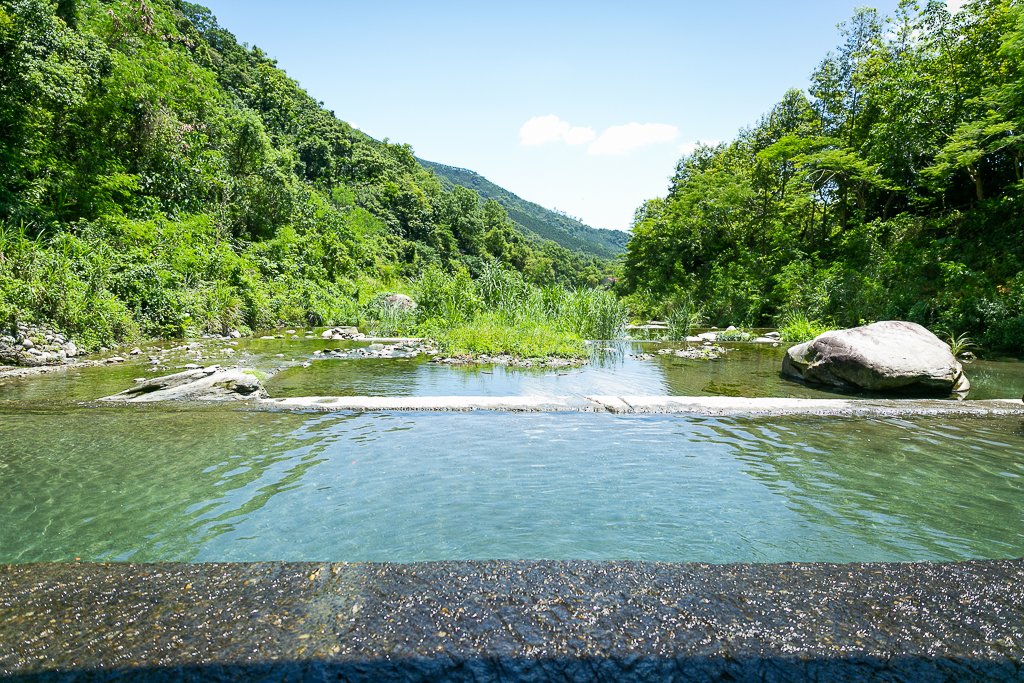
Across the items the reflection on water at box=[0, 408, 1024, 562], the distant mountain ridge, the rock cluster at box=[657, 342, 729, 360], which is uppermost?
the distant mountain ridge

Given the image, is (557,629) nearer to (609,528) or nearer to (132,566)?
(609,528)

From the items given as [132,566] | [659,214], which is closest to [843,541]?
[132,566]

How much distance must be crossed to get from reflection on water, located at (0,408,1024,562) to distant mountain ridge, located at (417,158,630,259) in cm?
9305

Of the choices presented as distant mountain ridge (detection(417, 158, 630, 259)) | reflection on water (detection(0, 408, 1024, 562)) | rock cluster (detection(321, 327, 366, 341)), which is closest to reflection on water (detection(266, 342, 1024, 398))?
reflection on water (detection(0, 408, 1024, 562))

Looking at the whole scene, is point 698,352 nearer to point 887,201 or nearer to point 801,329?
point 801,329

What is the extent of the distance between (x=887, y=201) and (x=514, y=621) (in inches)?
921

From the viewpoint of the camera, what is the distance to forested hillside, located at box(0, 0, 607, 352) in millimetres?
11375

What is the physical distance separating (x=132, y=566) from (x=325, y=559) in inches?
32.0

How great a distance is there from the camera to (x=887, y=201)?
1945 centimetres

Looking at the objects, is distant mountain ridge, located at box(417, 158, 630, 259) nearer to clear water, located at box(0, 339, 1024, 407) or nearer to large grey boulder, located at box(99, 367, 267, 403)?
clear water, located at box(0, 339, 1024, 407)

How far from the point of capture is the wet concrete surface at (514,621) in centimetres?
167

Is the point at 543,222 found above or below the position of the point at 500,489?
above

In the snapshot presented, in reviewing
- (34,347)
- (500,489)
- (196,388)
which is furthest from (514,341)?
(34,347)

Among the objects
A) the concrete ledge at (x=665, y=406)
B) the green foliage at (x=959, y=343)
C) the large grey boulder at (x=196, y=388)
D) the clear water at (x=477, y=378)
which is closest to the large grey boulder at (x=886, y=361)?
the clear water at (x=477, y=378)
